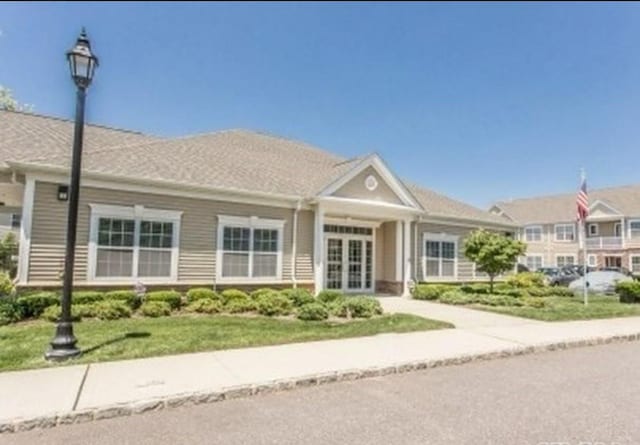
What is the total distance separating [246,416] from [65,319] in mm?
3774

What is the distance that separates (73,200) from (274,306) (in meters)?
5.84

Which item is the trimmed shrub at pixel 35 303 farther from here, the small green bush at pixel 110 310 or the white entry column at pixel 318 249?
the white entry column at pixel 318 249

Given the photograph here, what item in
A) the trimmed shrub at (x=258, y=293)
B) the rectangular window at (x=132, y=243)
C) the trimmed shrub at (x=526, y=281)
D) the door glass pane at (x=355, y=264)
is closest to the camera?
the rectangular window at (x=132, y=243)

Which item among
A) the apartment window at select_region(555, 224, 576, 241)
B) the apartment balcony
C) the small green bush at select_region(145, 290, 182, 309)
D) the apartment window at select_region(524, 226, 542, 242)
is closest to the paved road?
the small green bush at select_region(145, 290, 182, 309)

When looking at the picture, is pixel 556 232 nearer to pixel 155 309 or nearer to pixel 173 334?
pixel 155 309

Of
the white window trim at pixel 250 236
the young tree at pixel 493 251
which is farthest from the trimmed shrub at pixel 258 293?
the young tree at pixel 493 251

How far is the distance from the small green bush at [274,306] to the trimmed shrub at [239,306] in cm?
40

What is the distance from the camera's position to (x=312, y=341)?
8.43 meters

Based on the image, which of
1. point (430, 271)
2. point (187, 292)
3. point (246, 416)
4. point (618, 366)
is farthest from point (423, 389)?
point (430, 271)

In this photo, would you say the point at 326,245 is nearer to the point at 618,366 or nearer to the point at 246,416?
the point at 618,366

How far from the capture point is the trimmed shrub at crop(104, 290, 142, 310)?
11148 mm

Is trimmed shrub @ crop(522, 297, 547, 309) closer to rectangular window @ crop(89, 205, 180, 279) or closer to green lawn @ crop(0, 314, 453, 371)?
green lawn @ crop(0, 314, 453, 371)

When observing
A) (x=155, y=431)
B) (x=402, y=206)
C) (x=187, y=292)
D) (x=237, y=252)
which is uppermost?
(x=402, y=206)

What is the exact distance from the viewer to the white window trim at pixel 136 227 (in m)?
12.1
